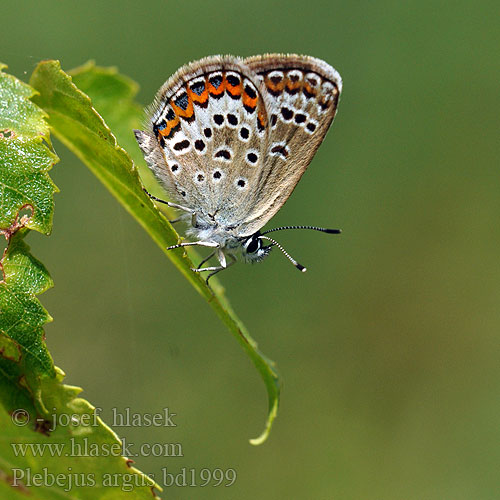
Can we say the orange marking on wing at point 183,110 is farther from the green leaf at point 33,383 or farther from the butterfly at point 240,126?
the green leaf at point 33,383

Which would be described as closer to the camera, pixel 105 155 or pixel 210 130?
pixel 105 155

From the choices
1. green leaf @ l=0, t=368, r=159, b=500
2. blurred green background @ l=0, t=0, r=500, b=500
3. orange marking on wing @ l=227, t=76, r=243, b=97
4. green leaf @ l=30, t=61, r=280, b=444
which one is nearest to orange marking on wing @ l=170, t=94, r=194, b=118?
orange marking on wing @ l=227, t=76, r=243, b=97

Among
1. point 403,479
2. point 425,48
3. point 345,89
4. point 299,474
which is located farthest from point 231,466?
point 425,48

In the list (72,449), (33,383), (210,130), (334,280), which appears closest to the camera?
(33,383)

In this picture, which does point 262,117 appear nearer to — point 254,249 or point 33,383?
point 254,249

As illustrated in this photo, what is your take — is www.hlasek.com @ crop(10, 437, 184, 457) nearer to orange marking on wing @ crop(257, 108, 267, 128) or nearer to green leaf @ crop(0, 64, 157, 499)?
green leaf @ crop(0, 64, 157, 499)

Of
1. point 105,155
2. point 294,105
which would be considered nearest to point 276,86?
point 294,105
